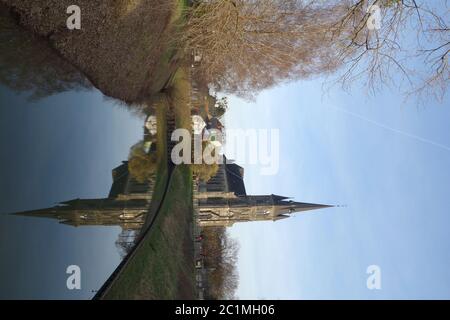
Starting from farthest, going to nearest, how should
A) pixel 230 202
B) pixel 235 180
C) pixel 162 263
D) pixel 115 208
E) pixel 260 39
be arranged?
pixel 235 180 < pixel 230 202 < pixel 260 39 < pixel 115 208 < pixel 162 263

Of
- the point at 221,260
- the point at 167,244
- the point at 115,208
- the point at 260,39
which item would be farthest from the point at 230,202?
the point at 167,244

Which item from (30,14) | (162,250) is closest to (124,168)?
(162,250)

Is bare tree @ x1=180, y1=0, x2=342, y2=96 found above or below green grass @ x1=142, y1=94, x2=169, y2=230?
above

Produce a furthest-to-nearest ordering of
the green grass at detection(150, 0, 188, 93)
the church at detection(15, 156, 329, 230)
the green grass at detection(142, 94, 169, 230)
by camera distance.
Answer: the church at detection(15, 156, 329, 230), the green grass at detection(142, 94, 169, 230), the green grass at detection(150, 0, 188, 93)

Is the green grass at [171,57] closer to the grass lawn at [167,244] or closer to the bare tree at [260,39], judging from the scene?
the bare tree at [260,39]

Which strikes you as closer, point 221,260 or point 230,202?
point 221,260

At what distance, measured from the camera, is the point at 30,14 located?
7.90 metres

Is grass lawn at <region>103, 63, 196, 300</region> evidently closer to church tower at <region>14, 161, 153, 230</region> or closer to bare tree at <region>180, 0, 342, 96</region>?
church tower at <region>14, 161, 153, 230</region>

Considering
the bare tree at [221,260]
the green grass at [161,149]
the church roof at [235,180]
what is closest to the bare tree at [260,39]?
the green grass at [161,149]

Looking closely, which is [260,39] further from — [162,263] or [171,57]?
[162,263]

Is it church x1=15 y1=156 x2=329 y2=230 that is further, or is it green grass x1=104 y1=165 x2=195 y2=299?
church x1=15 y1=156 x2=329 y2=230

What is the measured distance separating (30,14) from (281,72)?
12.1 metres

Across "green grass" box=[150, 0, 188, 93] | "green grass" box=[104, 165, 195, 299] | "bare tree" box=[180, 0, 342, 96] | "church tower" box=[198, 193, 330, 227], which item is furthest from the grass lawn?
"church tower" box=[198, 193, 330, 227]

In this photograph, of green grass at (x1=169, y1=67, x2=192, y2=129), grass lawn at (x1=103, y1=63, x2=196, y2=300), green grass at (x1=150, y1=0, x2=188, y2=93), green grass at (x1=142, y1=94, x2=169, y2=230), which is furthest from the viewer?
green grass at (x1=169, y1=67, x2=192, y2=129)
